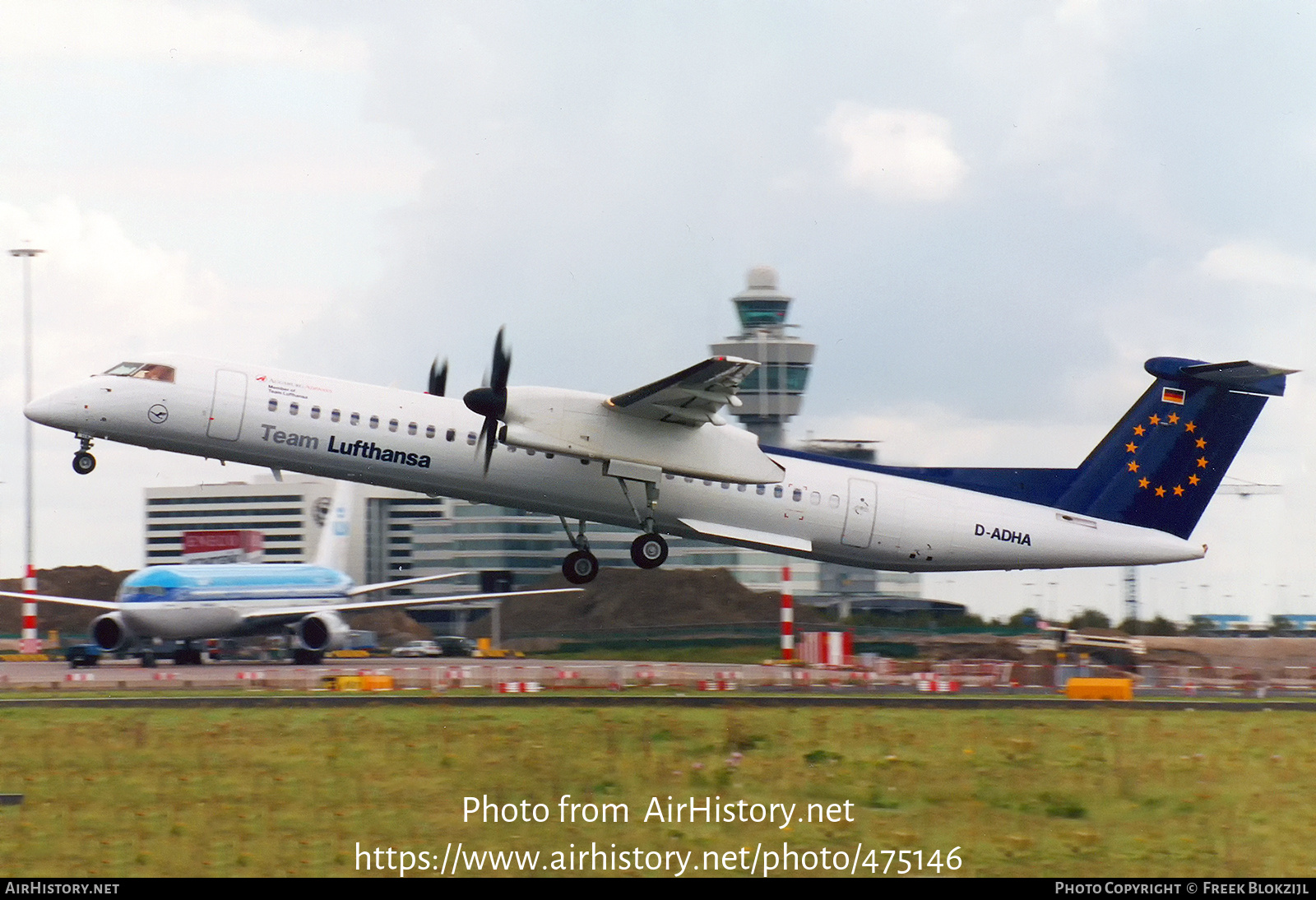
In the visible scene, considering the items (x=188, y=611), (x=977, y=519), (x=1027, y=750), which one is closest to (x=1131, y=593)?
(x=977, y=519)

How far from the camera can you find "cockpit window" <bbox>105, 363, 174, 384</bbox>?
23.5m

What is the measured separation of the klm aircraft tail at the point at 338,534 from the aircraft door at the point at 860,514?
23913 mm

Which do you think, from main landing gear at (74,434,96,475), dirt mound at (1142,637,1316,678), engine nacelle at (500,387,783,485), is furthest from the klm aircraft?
dirt mound at (1142,637,1316,678)

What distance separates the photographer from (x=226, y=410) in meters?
23.4

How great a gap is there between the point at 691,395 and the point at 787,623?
20104 mm

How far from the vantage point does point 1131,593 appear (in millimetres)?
62094

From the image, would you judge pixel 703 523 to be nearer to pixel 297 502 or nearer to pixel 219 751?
pixel 219 751

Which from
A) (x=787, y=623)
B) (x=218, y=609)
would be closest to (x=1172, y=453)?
(x=787, y=623)

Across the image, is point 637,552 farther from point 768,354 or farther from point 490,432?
point 768,354

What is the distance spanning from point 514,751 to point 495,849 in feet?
16.6

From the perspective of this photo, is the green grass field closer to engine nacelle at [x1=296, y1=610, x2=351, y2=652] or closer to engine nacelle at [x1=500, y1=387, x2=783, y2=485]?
engine nacelle at [x1=500, y1=387, x2=783, y2=485]

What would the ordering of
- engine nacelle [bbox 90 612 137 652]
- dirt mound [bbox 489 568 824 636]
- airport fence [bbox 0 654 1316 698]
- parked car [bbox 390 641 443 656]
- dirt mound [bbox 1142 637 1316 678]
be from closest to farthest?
airport fence [bbox 0 654 1316 698], engine nacelle [bbox 90 612 137 652], dirt mound [bbox 1142 637 1316 678], dirt mound [bbox 489 568 824 636], parked car [bbox 390 641 443 656]

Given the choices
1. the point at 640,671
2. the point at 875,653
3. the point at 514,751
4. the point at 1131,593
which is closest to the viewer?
the point at 514,751

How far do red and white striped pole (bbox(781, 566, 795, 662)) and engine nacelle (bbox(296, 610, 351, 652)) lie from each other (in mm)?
13433
